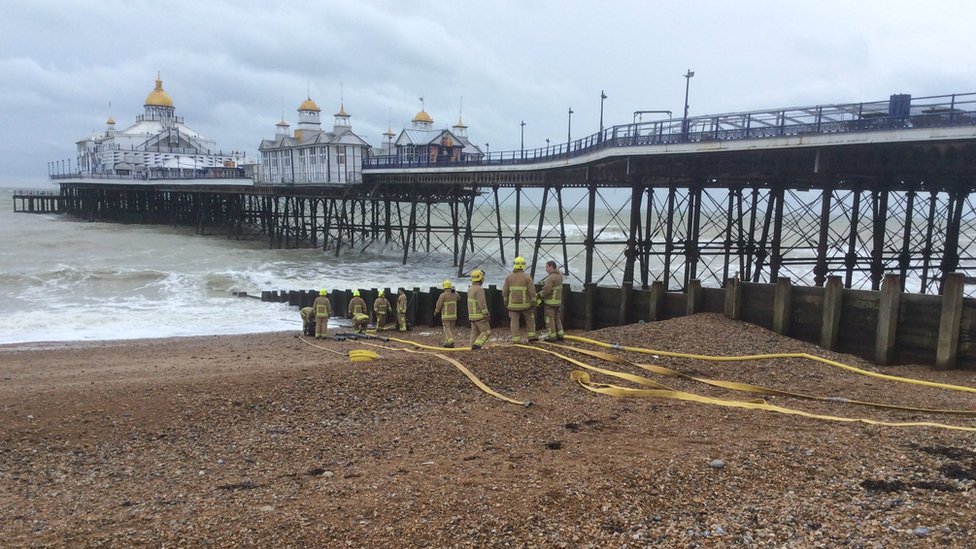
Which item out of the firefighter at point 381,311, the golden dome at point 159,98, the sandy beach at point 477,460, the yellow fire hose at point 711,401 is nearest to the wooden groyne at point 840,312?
the sandy beach at point 477,460

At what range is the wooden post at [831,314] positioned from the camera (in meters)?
11.5

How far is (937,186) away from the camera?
25328 millimetres

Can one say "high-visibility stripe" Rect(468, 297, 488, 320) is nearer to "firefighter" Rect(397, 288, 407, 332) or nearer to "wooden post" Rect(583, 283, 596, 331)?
"wooden post" Rect(583, 283, 596, 331)

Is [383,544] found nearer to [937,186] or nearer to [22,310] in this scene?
[22,310]

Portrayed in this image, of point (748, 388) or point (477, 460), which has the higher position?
point (748, 388)

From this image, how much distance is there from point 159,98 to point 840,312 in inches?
4493

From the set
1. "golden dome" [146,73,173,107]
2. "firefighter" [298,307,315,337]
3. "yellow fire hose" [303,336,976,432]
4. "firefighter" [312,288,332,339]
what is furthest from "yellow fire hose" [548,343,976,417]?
"golden dome" [146,73,173,107]

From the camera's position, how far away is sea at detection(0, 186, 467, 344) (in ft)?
68.6

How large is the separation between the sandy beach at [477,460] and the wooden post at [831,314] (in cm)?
75

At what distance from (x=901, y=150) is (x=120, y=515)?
19.6m

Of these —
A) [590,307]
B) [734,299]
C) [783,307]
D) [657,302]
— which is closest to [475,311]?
[590,307]

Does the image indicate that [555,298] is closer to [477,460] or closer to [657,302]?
[657,302]

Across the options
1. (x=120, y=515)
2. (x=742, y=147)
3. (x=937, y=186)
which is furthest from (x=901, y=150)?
(x=120, y=515)

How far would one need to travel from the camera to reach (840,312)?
38.1 feet
